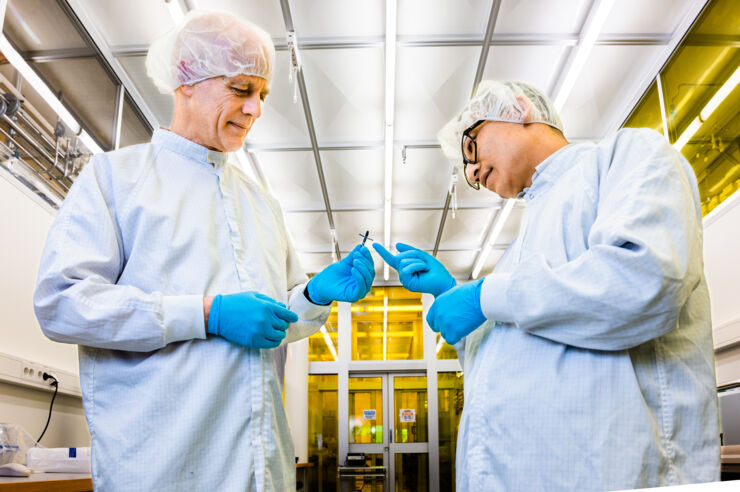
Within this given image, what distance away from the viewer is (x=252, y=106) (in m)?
1.45

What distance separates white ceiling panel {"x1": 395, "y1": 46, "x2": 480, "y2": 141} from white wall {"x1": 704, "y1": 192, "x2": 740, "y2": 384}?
6.25 ft

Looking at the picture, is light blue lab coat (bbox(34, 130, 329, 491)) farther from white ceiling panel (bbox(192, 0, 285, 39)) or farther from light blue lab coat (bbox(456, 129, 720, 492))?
white ceiling panel (bbox(192, 0, 285, 39))

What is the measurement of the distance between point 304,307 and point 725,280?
10.5 ft

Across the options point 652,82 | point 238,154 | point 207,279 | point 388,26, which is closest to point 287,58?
point 388,26

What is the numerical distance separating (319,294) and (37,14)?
2820 millimetres

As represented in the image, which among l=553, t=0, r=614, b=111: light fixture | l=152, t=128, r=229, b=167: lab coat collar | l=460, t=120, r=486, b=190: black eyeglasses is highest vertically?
l=553, t=0, r=614, b=111: light fixture

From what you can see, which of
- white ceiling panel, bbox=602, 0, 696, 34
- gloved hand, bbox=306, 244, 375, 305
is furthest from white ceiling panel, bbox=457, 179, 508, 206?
gloved hand, bbox=306, 244, 375, 305

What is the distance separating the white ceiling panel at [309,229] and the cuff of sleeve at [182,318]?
5.41 m

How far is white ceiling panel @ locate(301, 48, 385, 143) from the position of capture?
417cm

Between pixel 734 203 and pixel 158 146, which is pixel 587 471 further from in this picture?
pixel 734 203

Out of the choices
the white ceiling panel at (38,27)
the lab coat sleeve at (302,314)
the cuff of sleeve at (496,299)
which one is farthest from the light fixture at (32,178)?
the cuff of sleeve at (496,299)

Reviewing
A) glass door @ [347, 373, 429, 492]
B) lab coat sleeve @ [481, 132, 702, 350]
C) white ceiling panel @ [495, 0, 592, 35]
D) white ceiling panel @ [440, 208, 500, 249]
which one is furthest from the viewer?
glass door @ [347, 373, 429, 492]

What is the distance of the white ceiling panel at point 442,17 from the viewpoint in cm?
371

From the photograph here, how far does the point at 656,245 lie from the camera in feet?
3.19
